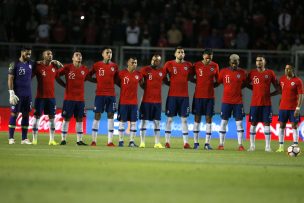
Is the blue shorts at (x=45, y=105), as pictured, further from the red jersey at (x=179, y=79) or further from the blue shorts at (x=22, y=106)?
the red jersey at (x=179, y=79)

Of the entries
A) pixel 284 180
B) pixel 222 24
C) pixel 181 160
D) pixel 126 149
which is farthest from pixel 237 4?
pixel 284 180

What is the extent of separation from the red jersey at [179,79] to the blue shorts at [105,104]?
61.6 inches

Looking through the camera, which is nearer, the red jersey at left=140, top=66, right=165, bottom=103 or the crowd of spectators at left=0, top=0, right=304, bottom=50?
the red jersey at left=140, top=66, right=165, bottom=103

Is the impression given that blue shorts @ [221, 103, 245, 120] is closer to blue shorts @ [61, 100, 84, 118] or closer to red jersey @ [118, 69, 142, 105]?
red jersey @ [118, 69, 142, 105]

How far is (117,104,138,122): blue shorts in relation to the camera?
2238 centimetres

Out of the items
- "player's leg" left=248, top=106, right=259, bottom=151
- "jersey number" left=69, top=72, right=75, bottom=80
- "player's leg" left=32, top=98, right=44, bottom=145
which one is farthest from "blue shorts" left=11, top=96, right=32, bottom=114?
"player's leg" left=248, top=106, right=259, bottom=151

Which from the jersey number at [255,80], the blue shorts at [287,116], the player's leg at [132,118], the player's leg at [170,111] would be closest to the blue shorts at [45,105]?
the player's leg at [132,118]

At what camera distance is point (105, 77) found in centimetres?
A: 2248

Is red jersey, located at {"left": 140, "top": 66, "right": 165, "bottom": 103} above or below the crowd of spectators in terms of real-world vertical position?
below

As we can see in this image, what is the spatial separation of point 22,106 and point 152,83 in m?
3.54

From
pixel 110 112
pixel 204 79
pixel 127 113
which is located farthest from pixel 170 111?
pixel 110 112

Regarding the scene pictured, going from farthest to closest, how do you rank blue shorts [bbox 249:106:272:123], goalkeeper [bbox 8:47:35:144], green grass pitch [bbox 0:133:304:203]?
1. blue shorts [bbox 249:106:272:123]
2. goalkeeper [bbox 8:47:35:144]
3. green grass pitch [bbox 0:133:304:203]

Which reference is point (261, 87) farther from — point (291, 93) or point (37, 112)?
point (37, 112)

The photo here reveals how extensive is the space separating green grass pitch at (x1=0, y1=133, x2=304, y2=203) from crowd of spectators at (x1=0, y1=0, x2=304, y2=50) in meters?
10.3
